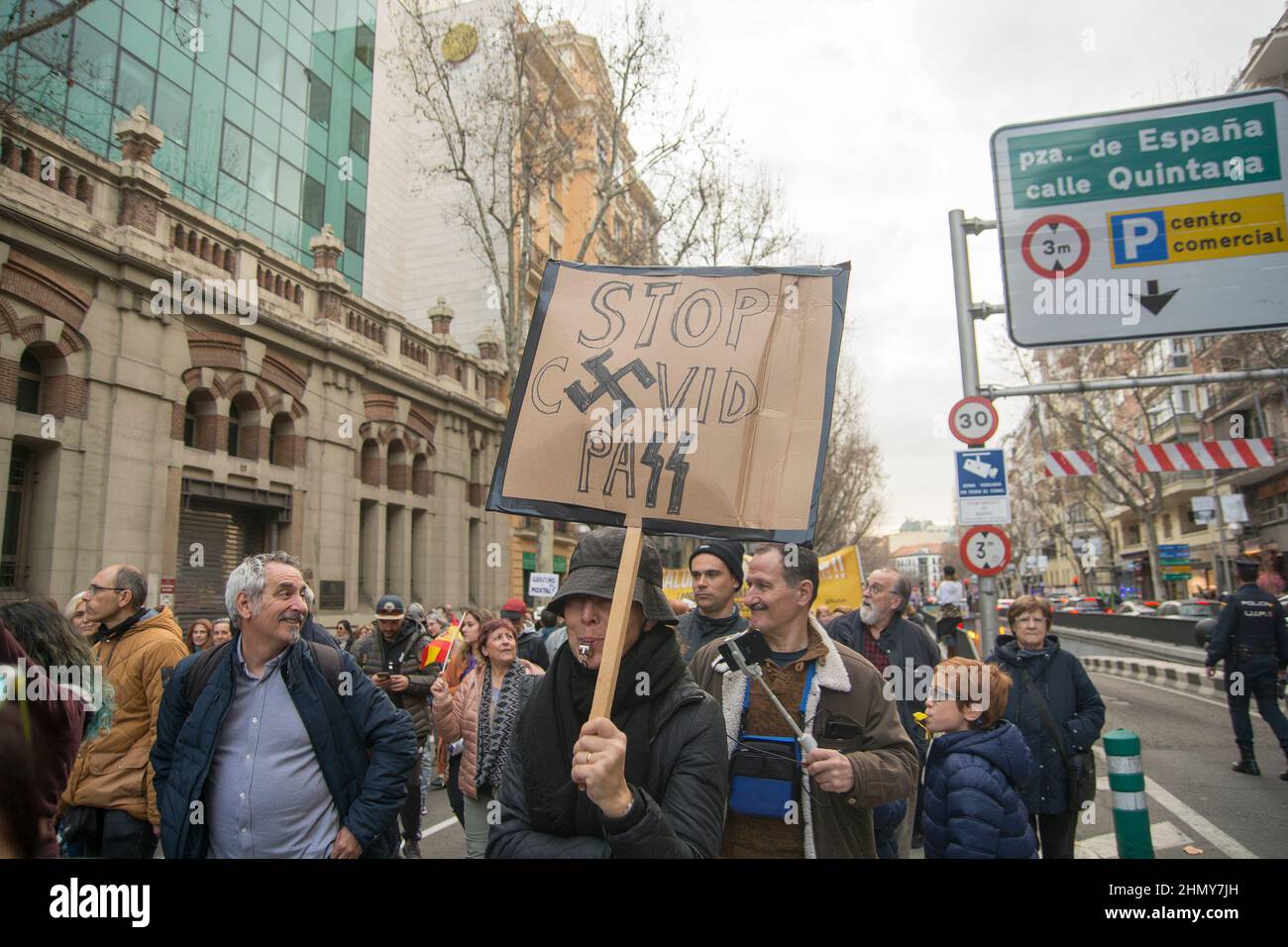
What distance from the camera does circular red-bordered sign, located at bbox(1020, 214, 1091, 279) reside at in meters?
7.83

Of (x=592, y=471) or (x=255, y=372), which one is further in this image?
(x=255, y=372)

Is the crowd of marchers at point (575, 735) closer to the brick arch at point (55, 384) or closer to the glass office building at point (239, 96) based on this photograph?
the brick arch at point (55, 384)

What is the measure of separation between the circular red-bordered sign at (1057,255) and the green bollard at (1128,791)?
541cm

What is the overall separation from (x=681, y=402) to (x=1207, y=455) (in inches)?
323

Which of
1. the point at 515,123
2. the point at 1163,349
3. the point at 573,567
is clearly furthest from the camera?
the point at 1163,349

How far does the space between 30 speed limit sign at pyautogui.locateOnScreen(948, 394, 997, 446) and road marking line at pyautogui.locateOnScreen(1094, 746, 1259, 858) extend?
3470 mm

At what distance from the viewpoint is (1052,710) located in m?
4.63

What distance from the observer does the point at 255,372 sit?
16.4 meters

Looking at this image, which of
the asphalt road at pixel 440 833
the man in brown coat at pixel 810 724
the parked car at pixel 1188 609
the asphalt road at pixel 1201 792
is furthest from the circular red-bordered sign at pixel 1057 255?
the parked car at pixel 1188 609

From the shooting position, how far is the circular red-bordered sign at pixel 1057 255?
7.83 m

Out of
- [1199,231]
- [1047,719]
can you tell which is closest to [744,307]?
[1047,719]

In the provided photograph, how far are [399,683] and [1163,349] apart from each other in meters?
35.3

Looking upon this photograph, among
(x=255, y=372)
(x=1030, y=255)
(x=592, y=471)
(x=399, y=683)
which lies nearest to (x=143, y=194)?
(x=255, y=372)
